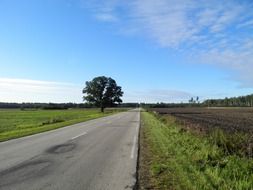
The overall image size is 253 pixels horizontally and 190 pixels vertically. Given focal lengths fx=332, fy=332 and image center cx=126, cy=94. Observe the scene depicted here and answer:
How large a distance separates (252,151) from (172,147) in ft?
12.2

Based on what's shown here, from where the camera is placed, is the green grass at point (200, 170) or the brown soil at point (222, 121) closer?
the green grass at point (200, 170)

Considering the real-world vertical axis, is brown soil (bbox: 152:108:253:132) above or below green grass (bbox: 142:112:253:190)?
above

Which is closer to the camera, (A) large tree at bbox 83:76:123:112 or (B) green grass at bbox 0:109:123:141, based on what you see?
(B) green grass at bbox 0:109:123:141

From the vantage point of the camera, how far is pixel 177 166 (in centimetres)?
951

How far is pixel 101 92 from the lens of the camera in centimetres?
10644

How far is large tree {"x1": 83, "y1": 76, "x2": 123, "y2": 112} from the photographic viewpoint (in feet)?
347

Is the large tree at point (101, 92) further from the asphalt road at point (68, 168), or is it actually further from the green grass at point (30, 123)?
the asphalt road at point (68, 168)

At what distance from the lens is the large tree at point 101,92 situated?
10569 cm

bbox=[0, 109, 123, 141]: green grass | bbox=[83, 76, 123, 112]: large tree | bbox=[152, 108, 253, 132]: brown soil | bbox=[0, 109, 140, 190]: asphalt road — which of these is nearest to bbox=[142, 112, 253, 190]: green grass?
bbox=[0, 109, 140, 190]: asphalt road

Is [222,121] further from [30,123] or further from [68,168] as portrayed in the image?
[68,168]

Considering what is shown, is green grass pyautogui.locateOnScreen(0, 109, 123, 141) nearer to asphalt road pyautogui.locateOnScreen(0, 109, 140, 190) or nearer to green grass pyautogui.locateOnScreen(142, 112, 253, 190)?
asphalt road pyautogui.locateOnScreen(0, 109, 140, 190)

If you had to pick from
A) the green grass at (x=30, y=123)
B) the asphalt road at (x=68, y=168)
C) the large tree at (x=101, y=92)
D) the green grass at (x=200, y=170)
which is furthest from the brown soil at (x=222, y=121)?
the large tree at (x=101, y=92)

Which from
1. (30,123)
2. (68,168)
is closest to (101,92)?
(30,123)

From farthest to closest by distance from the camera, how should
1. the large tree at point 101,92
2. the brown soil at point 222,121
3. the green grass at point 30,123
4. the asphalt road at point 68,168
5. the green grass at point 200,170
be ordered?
the large tree at point 101,92 → the green grass at point 30,123 → the brown soil at point 222,121 → the asphalt road at point 68,168 → the green grass at point 200,170
